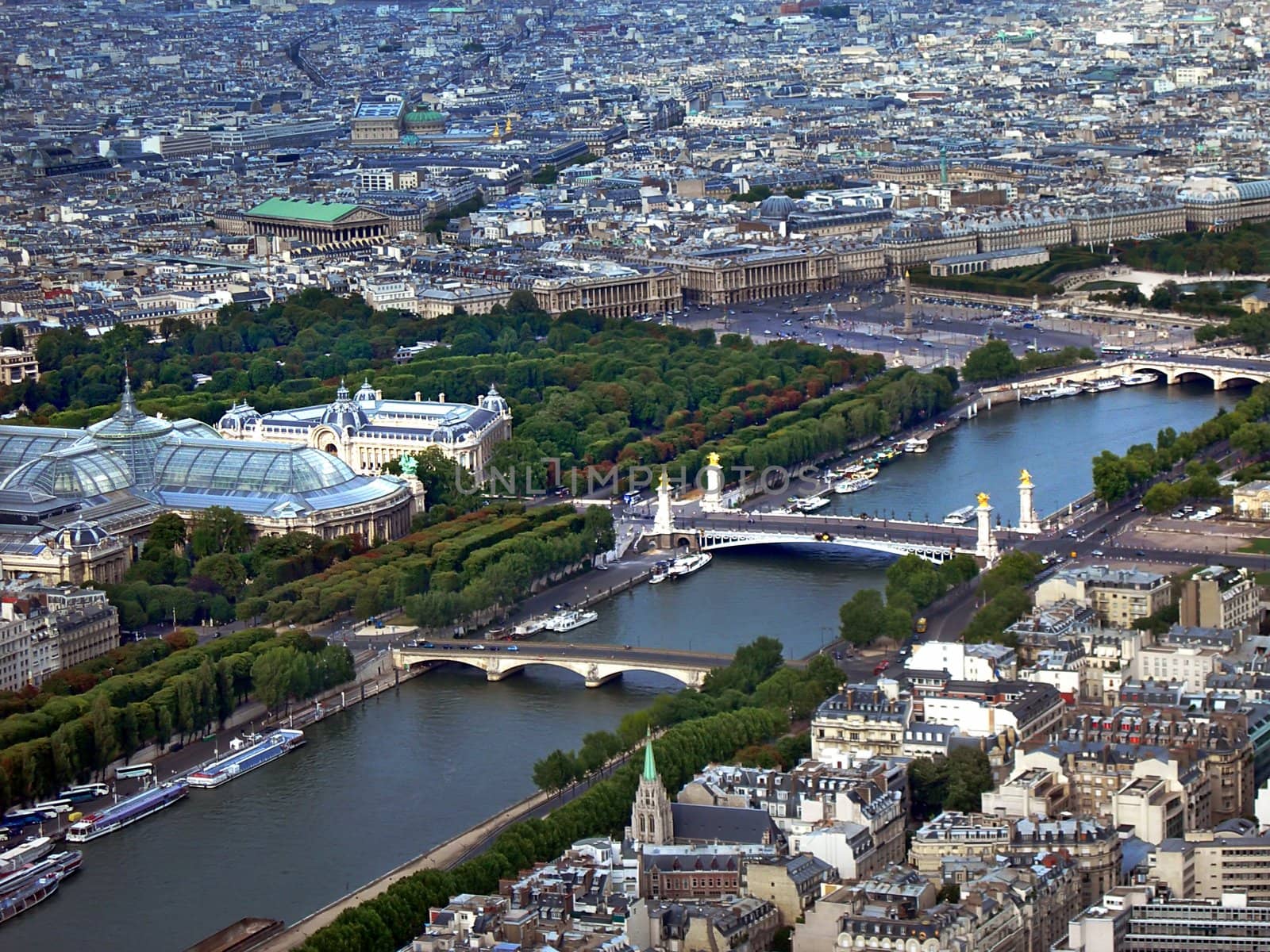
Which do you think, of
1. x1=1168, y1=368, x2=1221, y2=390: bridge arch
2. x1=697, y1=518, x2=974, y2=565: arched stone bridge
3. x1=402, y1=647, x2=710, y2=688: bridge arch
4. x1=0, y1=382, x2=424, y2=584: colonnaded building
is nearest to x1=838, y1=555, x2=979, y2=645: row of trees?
x1=697, y1=518, x2=974, y2=565: arched stone bridge

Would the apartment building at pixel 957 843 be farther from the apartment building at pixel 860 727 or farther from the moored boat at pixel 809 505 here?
the moored boat at pixel 809 505

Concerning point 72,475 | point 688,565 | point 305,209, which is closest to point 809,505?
point 688,565

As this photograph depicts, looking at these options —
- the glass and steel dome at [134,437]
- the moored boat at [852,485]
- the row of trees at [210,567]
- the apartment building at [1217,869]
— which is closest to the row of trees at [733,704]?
the apartment building at [1217,869]

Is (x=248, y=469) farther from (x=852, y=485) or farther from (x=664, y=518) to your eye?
(x=852, y=485)

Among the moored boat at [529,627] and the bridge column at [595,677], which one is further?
the moored boat at [529,627]

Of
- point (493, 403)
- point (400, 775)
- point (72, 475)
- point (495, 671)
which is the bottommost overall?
point (400, 775)

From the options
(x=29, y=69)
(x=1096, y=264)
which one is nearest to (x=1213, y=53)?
(x=29, y=69)

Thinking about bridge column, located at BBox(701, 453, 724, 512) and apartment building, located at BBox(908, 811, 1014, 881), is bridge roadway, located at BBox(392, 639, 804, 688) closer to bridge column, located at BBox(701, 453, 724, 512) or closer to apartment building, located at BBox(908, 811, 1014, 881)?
bridge column, located at BBox(701, 453, 724, 512)
